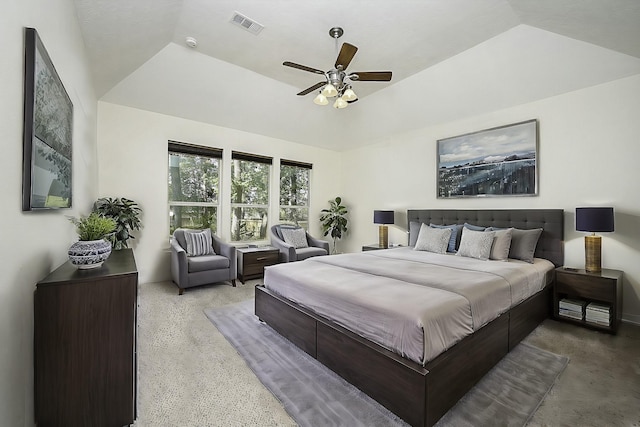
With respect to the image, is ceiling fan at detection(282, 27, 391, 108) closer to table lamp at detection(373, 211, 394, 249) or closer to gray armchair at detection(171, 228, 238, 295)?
table lamp at detection(373, 211, 394, 249)

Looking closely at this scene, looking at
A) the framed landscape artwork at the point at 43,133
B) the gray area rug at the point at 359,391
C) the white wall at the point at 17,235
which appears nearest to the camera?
the white wall at the point at 17,235

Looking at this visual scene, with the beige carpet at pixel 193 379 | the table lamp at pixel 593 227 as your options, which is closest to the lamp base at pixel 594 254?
the table lamp at pixel 593 227

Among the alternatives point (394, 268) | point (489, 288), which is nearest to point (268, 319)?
point (394, 268)

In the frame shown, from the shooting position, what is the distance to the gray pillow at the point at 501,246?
3.53 m

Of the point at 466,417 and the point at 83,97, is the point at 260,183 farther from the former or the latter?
the point at 466,417

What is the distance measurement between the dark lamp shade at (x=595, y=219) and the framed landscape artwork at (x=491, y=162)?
0.81m

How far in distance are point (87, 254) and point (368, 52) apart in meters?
3.67

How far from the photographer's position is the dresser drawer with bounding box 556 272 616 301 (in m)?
2.94

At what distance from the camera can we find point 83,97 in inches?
114

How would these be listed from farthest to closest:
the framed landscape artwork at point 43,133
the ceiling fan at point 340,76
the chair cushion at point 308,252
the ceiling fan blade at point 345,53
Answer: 1. the chair cushion at point 308,252
2. the ceiling fan at point 340,76
3. the ceiling fan blade at point 345,53
4. the framed landscape artwork at point 43,133

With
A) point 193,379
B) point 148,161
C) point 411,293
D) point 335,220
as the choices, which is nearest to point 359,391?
point 411,293

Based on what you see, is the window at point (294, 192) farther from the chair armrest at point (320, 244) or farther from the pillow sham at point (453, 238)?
the pillow sham at point (453, 238)

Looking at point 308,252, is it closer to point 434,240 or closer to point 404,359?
point 434,240

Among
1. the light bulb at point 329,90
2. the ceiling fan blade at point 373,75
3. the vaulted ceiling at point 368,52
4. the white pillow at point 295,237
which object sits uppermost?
the vaulted ceiling at point 368,52
